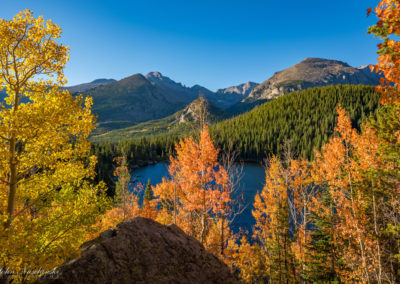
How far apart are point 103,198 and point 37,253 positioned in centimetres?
250

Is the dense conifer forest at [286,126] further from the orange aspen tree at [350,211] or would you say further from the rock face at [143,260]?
the rock face at [143,260]

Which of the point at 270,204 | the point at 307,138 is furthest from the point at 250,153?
the point at 270,204

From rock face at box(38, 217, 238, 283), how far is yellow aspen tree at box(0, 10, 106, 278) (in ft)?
2.26

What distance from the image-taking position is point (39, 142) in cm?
659

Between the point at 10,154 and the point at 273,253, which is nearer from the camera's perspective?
the point at 10,154

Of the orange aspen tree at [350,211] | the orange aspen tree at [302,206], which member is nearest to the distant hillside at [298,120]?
the orange aspen tree at [302,206]

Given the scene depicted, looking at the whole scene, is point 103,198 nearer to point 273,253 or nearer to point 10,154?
point 10,154

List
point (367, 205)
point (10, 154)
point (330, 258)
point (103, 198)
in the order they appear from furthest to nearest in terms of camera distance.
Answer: point (330, 258) → point (367, 205) → point (103, 198) → point (10, 154)

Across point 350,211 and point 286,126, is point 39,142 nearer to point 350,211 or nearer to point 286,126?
point 350,211

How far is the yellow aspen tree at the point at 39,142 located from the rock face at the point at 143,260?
0.69 m

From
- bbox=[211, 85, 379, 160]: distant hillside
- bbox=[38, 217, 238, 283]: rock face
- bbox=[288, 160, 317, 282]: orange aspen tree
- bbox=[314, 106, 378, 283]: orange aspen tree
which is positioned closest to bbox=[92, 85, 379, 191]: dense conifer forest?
bbox=[211, 85, 379, 160]: distant hillside

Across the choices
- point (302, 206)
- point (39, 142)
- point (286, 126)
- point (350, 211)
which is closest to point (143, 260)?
point (39, 142)

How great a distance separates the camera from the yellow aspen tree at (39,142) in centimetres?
610

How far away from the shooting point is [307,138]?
447ft
